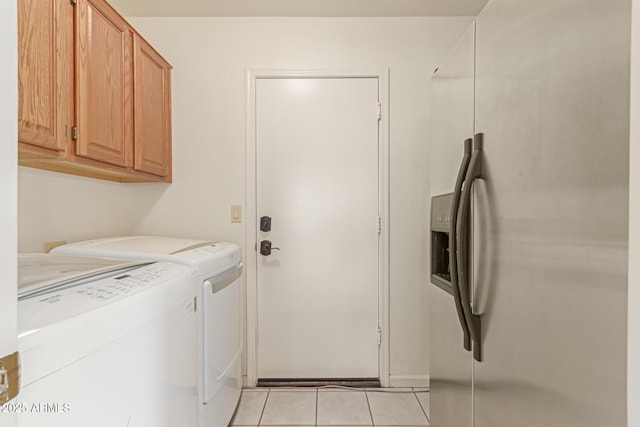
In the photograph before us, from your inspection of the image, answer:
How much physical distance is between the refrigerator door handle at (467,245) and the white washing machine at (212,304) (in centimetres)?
94

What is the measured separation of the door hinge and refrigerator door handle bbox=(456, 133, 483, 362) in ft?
3.29

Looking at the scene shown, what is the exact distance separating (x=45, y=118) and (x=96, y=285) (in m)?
0.74

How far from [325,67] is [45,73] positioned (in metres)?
1.48

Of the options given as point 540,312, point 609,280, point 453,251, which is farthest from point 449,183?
point 609,280

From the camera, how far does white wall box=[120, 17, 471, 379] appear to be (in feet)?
7.16

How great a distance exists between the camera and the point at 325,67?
2.18 meters

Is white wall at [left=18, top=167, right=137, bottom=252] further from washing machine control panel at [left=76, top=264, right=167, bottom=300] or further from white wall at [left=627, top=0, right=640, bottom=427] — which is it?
white wall at [left=627, top=0, right=640, bottom=427]

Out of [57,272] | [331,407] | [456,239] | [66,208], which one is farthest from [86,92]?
[331,407]

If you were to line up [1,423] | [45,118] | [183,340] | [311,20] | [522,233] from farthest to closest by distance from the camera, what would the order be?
[311,20]
[45,118]
[183,340]
[522,233]
[1,423]

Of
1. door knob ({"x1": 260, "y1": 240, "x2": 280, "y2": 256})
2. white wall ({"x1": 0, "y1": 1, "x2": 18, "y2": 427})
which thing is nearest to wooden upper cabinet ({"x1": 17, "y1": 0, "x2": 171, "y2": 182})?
door knob ({"x1": 260, "y1": 240, "x2": 280, "y2": 256})

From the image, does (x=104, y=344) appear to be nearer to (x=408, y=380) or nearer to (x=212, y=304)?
(x=212, y=304)

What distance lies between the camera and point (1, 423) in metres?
0.38

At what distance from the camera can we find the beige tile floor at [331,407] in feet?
5.89

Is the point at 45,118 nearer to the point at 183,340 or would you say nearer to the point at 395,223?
the point at 183,340
